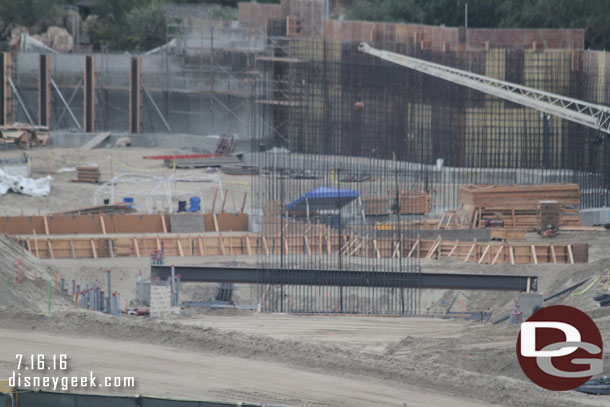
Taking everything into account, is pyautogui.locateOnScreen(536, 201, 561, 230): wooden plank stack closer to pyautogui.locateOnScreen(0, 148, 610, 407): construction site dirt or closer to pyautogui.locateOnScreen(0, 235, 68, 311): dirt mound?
pyautogui.locateOnScreen(0, 148, 610, 407): construction site dirt

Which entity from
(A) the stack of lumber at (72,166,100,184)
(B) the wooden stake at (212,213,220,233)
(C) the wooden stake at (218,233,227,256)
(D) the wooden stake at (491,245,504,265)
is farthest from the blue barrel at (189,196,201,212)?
(D) the wooden stake at (491,245,504,265)

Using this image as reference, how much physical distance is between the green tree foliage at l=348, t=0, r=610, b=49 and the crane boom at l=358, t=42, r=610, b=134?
16.6 meters

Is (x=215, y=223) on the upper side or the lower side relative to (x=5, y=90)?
lower

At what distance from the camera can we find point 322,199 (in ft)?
127

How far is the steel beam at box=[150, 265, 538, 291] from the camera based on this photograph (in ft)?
95.9

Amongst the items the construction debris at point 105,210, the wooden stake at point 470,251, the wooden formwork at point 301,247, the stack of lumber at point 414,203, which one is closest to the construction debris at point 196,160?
the construction debris at point 105,210

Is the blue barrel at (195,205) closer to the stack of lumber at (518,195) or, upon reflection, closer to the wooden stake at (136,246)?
the wooden stake at (136,246)

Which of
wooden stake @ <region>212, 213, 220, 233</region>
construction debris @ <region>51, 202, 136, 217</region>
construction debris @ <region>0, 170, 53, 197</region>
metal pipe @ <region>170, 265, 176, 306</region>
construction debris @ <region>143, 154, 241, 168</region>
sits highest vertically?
construction debris @ <region>143, 154, 241, 168</region>

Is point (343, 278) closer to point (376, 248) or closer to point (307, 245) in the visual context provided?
point (376, 248)

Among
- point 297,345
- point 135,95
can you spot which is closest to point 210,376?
point 297,345

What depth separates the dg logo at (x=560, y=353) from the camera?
19.1 m

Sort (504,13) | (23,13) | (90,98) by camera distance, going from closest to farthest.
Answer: (90,98), (23,13), (504,13)

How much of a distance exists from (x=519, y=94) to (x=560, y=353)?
95.8 feet

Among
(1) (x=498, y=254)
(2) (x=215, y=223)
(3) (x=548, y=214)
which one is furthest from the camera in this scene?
(2) (x=215, y=223)
